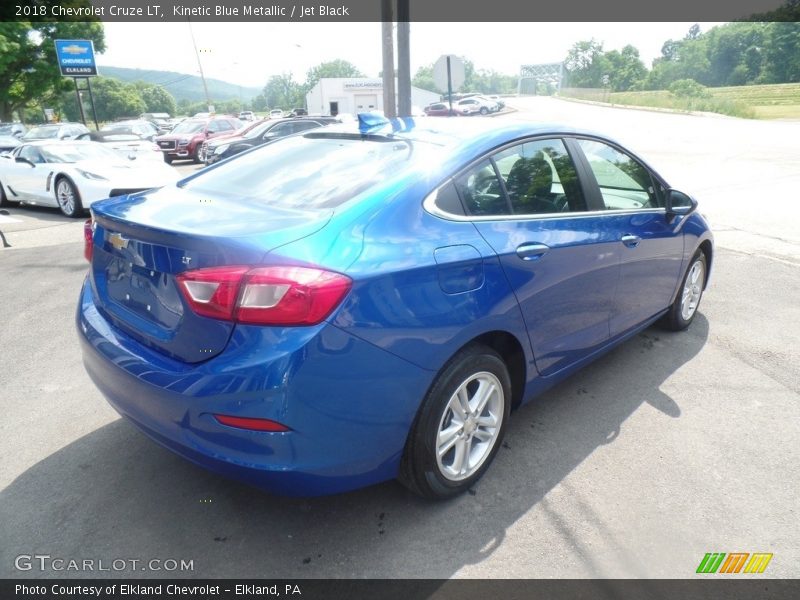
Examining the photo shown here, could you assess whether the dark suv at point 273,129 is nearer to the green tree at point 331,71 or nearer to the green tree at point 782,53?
the green tree at point 782,53

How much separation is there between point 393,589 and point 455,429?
683 mm

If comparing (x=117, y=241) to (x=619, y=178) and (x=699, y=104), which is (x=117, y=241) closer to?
(x=619, y=178)

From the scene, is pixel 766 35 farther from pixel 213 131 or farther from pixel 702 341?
pixel 702 341

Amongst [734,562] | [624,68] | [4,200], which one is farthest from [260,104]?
[734,562]

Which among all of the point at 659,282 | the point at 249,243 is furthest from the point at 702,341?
the point at 249,243

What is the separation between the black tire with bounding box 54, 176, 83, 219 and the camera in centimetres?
949

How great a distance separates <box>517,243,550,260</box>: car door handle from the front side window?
33.6 inches

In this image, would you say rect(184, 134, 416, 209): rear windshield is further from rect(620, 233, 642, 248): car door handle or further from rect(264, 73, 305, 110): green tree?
rect(264, 73, 305, 110): green tree

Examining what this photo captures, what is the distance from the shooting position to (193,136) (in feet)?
70.3

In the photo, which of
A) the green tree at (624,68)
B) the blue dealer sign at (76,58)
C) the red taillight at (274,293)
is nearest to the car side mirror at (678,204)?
the red taillight at (274,293)

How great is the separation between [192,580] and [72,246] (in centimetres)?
669

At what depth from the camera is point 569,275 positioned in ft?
9.48

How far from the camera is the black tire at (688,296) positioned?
14.0ft

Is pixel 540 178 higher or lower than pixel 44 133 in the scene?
higher
